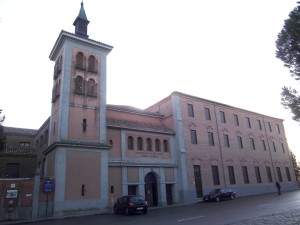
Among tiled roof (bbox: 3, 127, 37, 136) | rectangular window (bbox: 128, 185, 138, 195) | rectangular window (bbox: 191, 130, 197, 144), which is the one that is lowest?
rectangular window (bbox: 128, 185, 138, 195)

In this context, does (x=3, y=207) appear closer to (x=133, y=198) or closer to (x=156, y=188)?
(x=133, y=198)

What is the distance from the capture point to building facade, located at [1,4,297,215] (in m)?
24.0

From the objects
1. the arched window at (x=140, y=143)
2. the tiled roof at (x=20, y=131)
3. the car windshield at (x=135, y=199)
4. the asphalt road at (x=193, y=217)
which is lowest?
the asphalt road at (x=193, y=217)

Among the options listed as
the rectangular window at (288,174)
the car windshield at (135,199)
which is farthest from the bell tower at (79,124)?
the rectangular window at (288,174)

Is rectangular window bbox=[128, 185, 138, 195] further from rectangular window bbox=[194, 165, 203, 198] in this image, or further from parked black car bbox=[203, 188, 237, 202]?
parked black car bbox=[203, 188, 237, 202]

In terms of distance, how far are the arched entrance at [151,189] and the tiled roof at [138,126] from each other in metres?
5.08

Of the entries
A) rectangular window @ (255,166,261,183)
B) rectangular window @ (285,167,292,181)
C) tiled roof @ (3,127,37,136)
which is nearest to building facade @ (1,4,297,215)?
rectangular window @ (255,166,261,183)

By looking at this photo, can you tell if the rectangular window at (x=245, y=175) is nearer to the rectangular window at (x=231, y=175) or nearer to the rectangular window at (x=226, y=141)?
the rectangular window at (x=231, y=175)

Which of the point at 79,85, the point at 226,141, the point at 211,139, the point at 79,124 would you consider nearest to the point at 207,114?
the point at 211,139

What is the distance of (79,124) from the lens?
25.4m

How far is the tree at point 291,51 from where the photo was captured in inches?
524

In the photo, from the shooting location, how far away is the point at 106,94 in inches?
1119

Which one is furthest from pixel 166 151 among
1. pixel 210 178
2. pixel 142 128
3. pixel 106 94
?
pixel 106 94

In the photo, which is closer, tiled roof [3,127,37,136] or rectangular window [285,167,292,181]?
tiled roof [3,127,37,136]
